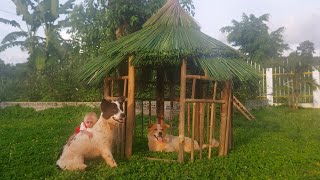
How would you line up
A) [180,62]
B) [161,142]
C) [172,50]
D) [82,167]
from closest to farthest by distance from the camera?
[82,167] < [172,50] < [180,62] < [161,142]

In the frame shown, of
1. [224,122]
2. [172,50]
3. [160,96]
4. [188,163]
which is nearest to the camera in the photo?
[172,50]

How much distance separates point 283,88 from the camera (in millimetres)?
20891

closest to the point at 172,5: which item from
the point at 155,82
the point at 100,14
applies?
the point at 155,82

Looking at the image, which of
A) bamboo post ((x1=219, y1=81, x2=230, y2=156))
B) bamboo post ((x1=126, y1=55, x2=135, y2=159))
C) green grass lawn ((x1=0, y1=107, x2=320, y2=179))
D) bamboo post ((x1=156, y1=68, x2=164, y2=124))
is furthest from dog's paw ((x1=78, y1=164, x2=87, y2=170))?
bamboo post ((x1=156, y1=68, x2=164, y2=124))

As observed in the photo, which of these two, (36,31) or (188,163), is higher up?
(36,31)

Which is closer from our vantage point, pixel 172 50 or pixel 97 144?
pixel 97 144

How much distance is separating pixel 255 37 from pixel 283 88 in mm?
12626

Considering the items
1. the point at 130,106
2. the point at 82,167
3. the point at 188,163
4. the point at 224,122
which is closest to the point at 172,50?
the point at 130,106

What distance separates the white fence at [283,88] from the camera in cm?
2053

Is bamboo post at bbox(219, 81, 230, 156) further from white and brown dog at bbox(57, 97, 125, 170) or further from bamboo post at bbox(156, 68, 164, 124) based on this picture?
white and brown dog at bbox(57, 97, 125, 170)

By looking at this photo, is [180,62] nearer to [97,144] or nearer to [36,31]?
[97,144]

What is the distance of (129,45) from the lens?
7609 millimetres

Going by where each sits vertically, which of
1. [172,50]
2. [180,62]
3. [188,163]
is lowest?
[188,163]

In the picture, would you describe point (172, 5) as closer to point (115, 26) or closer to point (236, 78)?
point (236, 78)
